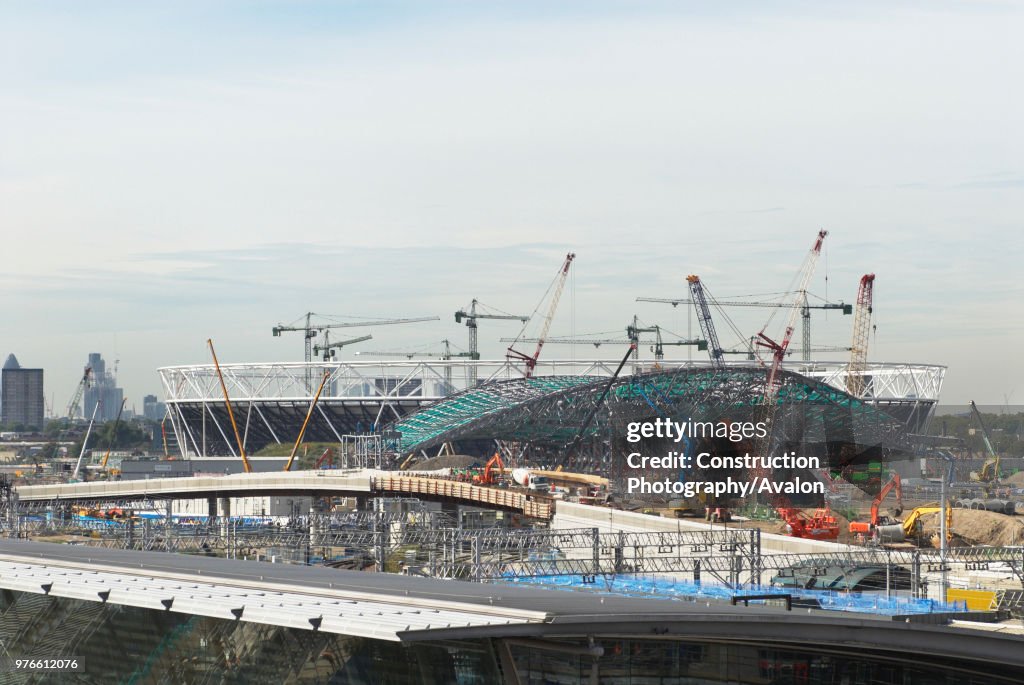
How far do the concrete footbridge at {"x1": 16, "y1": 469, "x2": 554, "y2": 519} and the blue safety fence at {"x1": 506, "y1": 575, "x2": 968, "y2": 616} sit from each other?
187 ft

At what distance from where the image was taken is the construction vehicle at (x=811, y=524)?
228 ft

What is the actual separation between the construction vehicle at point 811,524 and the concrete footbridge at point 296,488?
1150 inches

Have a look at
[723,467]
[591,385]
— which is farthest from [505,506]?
[591,385]

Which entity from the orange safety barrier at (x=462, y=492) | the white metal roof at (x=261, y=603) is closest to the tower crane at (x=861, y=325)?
the orange safety barrier at (x=462, y=492)

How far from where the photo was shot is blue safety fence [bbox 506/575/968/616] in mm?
37344

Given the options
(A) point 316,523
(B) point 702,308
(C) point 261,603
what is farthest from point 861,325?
(C) point 261,603

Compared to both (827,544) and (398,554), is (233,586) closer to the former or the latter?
(827,544)

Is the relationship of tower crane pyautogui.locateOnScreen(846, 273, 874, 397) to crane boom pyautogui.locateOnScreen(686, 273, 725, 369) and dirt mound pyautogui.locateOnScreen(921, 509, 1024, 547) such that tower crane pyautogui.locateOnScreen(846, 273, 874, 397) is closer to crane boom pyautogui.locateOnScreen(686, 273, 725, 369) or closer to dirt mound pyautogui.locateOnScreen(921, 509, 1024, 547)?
crane boom pyautogui.locateOnScreen(686, 273, 725, 369)

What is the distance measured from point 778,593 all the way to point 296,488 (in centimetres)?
9199

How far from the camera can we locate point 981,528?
232 feet

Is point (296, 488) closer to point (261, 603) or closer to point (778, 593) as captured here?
point (778, 593)

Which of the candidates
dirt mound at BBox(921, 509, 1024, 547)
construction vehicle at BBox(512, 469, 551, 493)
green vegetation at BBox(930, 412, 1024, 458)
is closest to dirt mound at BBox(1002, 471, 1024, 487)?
green vegetation at BBox(930, 412, 1024, 458)

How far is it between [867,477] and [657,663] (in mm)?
91517

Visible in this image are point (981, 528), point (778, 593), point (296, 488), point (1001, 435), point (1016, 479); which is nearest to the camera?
point (778, 593)
